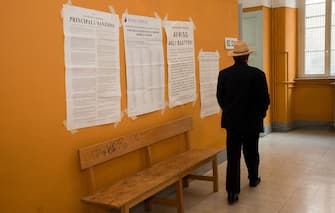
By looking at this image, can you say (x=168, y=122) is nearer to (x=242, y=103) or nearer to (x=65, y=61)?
(x=242, y=103)

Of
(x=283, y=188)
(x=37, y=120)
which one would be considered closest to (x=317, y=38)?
(x=283, y=188)

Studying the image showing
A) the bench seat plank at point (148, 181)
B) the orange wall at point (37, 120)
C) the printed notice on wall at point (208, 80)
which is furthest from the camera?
the printed notice on wall at point (208, 80)

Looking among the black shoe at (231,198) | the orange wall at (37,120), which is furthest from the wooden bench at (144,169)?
the black shoe at (231,198)

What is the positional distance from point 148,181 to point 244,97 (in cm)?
126

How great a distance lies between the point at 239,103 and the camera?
3.61 m

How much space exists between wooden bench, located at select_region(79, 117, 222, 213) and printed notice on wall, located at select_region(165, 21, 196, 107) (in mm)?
294

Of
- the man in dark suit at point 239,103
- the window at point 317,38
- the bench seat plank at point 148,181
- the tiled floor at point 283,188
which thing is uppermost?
the window at point 317,38

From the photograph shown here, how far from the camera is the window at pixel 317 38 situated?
23.0 feet

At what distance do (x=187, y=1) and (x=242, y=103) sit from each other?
145 centimetres

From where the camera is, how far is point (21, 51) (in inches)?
95.1

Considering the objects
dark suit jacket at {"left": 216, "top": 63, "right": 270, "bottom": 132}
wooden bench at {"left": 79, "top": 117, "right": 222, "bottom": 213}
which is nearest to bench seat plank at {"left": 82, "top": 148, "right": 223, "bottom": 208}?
wooden bench at {"left": 79, "top": 117, "right": 222, "bottom": 213}

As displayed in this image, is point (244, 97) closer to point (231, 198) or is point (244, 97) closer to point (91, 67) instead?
point (231, 198)

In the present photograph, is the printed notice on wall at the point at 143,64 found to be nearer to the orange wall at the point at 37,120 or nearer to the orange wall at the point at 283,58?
the orange wall at the point at 37,120

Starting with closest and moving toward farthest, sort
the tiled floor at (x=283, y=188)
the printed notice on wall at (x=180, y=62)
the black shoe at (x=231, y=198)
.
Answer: the tiled floor at (x=283, y=188) < the black shoe at (x=231, y=198) < the printed notice on wall at (x=180, y=62)
